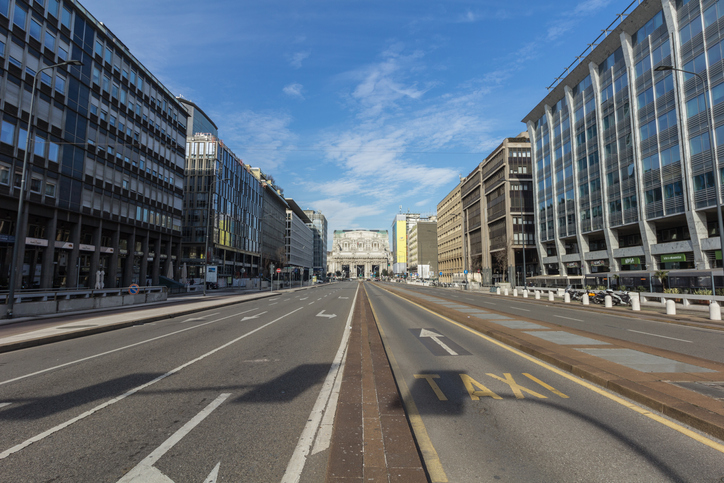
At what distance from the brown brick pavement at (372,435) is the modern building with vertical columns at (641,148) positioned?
95.2 ft

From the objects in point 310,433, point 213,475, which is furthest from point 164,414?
point 310,433

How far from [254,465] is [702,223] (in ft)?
145

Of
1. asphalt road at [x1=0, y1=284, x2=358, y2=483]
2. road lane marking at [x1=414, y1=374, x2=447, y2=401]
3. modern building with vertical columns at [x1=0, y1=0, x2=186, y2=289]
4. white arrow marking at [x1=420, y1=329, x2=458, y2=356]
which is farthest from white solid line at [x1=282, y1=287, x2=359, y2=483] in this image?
modern building with vertical columns at [x1=0, y1=0, x2=186, y2=289]

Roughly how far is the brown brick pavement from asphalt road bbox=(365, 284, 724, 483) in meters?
0.23

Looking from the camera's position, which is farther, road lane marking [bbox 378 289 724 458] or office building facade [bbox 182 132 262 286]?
office building facade [bbox 182 132 262 286]

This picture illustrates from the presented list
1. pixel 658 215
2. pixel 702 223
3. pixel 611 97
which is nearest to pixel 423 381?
pixel 702 223

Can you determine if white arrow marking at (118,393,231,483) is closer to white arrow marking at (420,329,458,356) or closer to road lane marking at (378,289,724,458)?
road lane marking at (378,289,724,458)

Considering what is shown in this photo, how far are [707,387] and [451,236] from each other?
10984 centimetres

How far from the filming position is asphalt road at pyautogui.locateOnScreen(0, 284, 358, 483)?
351 cm

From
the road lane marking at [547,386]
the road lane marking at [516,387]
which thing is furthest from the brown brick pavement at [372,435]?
the road lane marking at [547,386]

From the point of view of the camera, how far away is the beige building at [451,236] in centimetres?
10375

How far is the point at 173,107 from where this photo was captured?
173 feet

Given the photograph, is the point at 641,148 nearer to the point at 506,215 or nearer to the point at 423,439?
the point at 506,215

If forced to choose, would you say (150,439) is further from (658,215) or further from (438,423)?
(658,215)
